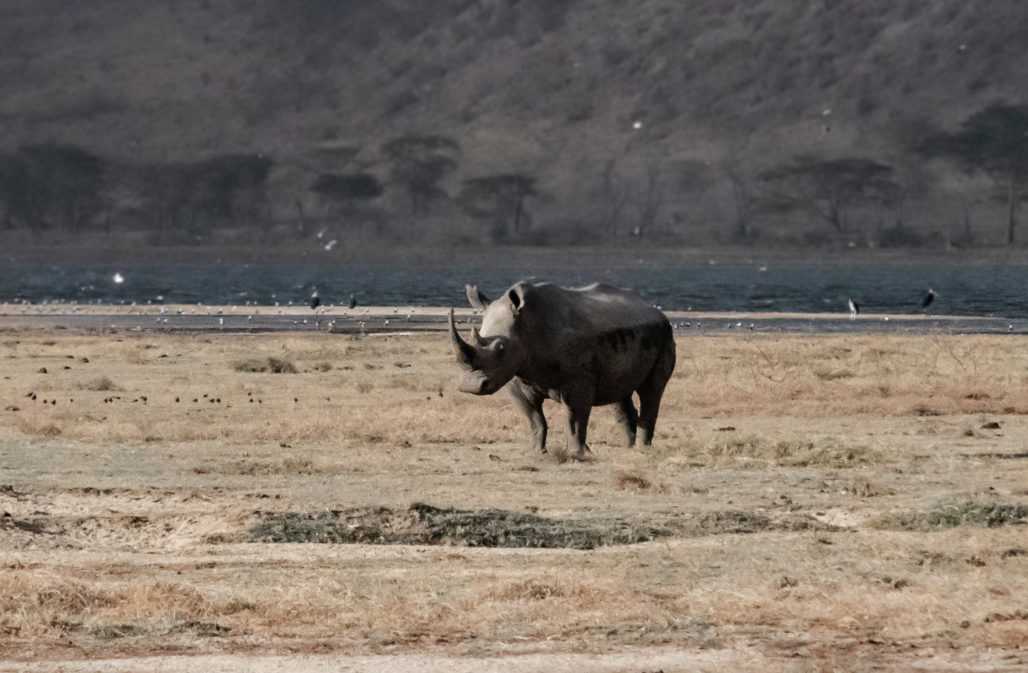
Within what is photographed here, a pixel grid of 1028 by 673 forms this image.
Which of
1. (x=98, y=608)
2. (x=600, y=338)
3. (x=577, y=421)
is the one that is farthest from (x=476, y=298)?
(x=98, y=608)

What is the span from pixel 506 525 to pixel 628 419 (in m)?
7.14

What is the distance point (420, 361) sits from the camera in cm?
4059

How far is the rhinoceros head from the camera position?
22.1 meters

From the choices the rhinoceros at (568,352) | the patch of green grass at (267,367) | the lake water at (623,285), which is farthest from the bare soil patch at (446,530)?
the lake water at (623,285)

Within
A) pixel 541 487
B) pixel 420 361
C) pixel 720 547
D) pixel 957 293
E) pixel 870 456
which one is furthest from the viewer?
pixel 957 293

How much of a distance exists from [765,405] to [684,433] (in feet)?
13.7

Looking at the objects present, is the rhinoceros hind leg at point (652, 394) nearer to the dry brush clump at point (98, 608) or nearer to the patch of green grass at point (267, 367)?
the dry brush clump at point (98, 608)

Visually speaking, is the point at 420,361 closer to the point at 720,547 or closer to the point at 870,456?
the point at 870,456

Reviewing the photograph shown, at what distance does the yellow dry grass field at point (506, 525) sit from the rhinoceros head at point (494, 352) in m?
0.87

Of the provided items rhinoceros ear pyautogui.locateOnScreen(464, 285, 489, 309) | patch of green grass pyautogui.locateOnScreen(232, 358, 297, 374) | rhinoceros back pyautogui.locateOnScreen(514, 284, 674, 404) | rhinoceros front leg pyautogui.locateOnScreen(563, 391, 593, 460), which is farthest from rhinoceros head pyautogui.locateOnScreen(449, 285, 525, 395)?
patch of green grass pyautogui.locateOnScreen(232, 358, 297, 374)

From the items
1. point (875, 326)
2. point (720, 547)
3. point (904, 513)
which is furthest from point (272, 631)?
point (875, 326)

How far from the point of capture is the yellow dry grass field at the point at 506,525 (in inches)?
535

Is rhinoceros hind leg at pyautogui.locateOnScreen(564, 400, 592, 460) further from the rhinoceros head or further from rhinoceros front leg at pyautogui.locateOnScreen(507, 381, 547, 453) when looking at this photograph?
the rhinoceros head

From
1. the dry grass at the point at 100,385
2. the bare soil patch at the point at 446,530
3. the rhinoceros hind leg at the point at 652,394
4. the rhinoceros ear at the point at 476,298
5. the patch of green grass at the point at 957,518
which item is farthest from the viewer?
the dry grass at the point at 100,385
